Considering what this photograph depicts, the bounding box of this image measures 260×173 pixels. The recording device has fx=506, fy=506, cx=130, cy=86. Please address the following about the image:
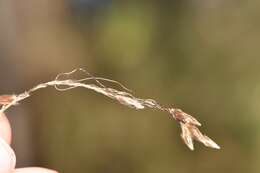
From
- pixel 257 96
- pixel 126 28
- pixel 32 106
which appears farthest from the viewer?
pixel 32 106

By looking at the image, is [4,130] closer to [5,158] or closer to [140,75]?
[5,158]

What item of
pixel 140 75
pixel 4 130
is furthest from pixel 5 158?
pixel 140 75

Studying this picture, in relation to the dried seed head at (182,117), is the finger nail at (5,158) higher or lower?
lower

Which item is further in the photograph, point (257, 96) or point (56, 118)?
point (56, 118)

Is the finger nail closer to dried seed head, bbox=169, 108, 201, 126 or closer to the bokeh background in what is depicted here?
dried seed head, bbox=169, 108, 201, 126

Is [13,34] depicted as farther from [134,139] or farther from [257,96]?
[257,96]

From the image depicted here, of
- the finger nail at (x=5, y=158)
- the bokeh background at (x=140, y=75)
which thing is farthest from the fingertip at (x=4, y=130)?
the bokeh background at (x=140, y=75)

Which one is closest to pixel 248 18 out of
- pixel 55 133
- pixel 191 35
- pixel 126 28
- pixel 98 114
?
pixel 191 35

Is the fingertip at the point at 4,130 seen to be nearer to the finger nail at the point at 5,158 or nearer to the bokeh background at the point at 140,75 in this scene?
the finger nail at the point at 5,158
